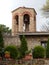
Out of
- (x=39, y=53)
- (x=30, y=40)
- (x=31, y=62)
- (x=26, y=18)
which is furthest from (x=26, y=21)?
(x=31, y=62)

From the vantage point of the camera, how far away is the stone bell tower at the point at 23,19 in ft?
101

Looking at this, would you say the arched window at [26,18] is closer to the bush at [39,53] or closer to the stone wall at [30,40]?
the stone wall at [30,40]

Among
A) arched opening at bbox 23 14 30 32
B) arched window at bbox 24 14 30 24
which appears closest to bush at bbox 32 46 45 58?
arched opening at bbox 23 14 30 32

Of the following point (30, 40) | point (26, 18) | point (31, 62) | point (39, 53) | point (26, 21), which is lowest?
point (31, 62)

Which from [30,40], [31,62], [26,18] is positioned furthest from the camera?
[26,18]

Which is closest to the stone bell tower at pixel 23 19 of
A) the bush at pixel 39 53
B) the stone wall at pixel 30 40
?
the stone wall at pixel 30 40

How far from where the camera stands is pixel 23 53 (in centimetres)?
Result: 2202

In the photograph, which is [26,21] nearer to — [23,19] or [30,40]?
[23,19]

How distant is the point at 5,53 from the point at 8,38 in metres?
6.89

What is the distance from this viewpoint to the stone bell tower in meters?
30.9

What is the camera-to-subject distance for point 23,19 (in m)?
31.6

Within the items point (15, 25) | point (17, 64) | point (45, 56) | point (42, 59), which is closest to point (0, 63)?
point (17, 64)

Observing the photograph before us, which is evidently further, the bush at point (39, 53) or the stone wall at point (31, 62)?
the bush at point (39, 53)

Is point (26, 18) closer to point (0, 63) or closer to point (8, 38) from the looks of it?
point (8, 38)
